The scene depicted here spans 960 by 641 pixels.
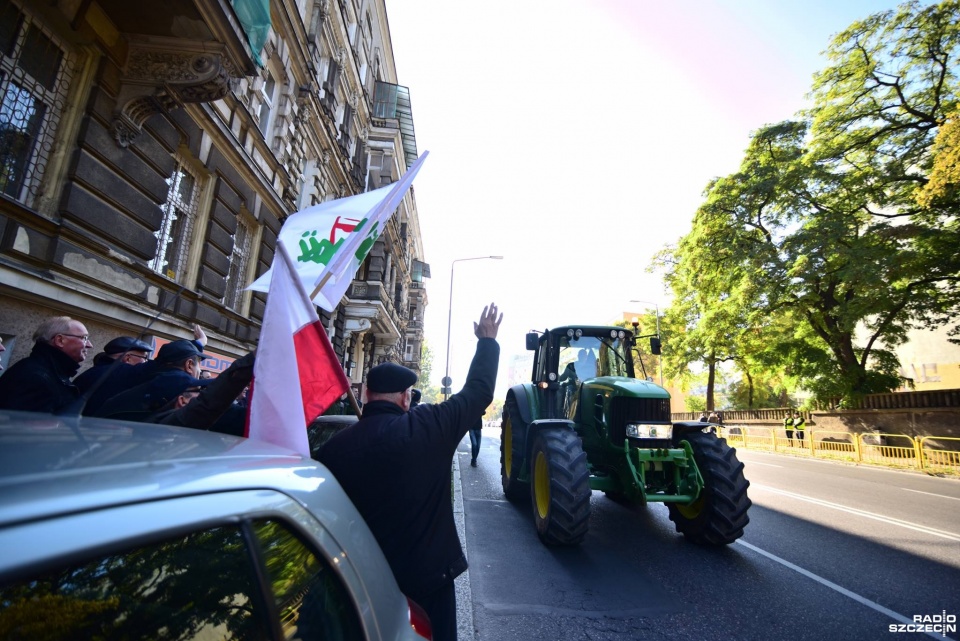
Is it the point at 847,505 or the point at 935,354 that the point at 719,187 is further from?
the point at 935,354

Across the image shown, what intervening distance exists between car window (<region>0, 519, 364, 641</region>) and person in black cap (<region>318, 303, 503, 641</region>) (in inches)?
33.7

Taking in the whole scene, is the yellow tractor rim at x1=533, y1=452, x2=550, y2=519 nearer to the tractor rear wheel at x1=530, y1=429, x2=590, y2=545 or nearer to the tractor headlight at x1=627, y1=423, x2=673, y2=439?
the tractor rear wheel at x1=530, y1=429, x2=590, y2=545

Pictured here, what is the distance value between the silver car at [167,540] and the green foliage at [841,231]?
66.7 feet

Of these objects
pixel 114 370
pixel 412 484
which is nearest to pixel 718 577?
pixel 412 484

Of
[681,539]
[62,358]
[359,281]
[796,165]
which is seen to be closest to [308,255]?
[62,358]

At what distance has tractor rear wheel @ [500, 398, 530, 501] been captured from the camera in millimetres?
7135

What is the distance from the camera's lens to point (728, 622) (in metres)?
3.56

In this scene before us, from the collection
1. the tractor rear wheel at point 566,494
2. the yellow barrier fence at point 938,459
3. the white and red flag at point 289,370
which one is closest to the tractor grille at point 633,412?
the tractor rear wheel at point 566,494

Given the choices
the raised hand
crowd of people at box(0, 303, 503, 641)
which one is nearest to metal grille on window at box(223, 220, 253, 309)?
crowd of people at box(0, 303, 503, 641)

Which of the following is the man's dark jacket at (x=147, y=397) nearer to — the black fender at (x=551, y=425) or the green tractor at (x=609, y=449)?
the green tractor at (x=609, y=449)

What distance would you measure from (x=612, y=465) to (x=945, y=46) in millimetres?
22939

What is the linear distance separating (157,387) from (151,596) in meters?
2.77

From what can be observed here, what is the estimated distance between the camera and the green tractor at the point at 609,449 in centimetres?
491

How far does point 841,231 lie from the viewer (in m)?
17.6
